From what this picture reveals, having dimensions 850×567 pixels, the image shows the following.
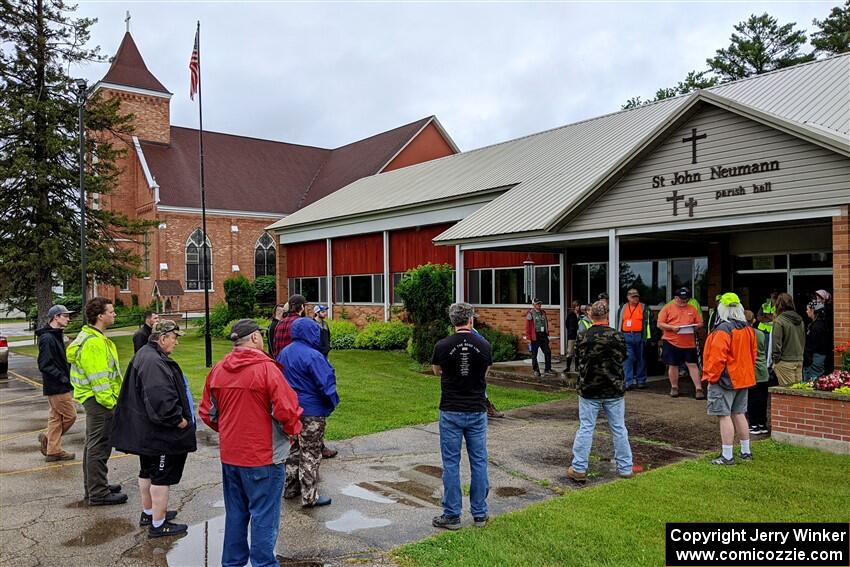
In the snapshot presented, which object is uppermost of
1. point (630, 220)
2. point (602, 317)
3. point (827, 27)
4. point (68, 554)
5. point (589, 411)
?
point (827, 27)

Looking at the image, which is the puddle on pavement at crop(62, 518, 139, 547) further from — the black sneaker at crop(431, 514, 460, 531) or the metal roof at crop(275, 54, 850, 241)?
the metal roof at crop(275, 54, 850, 241)

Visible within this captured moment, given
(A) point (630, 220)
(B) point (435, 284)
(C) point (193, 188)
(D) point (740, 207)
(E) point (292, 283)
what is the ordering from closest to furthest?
1. (D) point (740, 207)
2. (A) point (630, 220)
3. (B) point (435, 284)
4. (E) point (292, 283)
5. (C) point (193, 188)

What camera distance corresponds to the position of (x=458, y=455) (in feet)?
19.5

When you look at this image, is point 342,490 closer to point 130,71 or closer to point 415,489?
point 415,489

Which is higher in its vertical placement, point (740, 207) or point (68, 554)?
point (740, 207)

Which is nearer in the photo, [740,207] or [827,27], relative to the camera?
[740,207]

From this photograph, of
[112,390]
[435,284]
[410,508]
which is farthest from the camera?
[435,284]

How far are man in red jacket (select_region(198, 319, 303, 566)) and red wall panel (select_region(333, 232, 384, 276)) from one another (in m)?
20.3

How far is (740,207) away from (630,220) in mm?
2238

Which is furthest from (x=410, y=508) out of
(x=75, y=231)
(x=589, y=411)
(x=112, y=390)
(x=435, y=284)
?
(x=75, y=231)

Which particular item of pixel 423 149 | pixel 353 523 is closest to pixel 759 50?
pixel 423 149

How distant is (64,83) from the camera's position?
2744 centimetres

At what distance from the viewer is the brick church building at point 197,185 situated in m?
43.4

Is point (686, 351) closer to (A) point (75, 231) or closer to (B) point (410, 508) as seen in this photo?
(B) point (410, 508)
